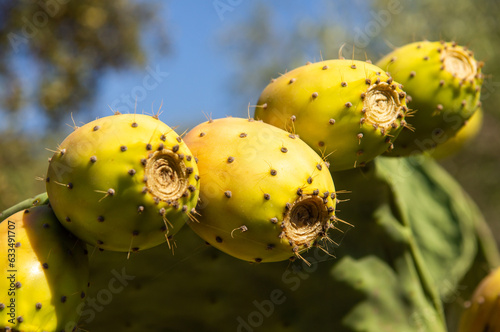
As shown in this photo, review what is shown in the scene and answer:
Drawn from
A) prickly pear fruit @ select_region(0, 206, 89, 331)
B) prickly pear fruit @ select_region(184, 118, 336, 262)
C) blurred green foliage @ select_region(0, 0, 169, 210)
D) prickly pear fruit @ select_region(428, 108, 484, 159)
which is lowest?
blurred green foliage @ select_region(0, 0, 169, 210)

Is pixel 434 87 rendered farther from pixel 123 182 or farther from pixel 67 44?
pixel 67 44

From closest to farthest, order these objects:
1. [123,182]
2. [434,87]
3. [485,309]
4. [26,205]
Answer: [123,182] < [26,205] < [434,87] < [485,309]

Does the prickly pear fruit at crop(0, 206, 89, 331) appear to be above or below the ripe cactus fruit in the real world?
below

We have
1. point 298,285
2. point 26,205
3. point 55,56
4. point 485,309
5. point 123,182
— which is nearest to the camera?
point 123,182

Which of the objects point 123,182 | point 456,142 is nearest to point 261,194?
point 123,182

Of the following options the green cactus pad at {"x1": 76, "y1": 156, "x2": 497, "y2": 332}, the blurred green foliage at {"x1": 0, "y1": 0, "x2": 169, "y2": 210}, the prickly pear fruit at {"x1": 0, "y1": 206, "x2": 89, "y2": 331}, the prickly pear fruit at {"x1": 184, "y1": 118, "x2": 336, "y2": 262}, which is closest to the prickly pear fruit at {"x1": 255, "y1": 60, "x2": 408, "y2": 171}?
the prickly pear fruit at {"x1": 184, "y1": 118, "x2": 336, "y2": 262}

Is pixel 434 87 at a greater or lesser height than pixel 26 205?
greater

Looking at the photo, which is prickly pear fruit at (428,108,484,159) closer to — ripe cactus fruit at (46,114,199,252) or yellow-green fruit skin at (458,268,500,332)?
yellow-green fruit skin at (458,268,500,332)
